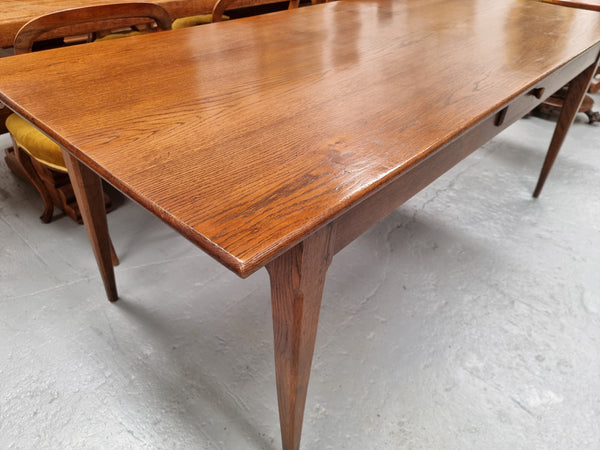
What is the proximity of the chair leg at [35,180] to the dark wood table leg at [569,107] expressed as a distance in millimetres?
1910

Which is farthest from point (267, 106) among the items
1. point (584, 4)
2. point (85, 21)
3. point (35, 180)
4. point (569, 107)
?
point (584, 4)

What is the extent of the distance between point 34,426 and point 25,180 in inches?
46.8

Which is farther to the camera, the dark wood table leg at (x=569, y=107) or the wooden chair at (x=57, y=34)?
the dark wood table leg at (x=569, y=107)

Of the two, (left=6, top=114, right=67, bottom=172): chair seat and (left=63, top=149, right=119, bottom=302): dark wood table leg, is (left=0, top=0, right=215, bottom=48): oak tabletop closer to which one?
(left=6, top=114, right=67, bottom=172): chair seat

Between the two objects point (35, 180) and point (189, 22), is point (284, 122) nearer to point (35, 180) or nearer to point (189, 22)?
point (35, 180)

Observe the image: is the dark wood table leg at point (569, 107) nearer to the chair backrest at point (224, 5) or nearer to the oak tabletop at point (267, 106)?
the oak tabletop at point (267, 106)

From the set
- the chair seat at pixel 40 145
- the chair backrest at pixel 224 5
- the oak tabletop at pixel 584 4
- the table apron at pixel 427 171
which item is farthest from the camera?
the oak tabletop at pixel 584 4

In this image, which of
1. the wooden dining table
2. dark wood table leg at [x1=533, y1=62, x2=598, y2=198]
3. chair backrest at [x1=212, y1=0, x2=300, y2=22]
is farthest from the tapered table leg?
dark wood table leg at [x1=533, y1=62, x2=598, y2=198]

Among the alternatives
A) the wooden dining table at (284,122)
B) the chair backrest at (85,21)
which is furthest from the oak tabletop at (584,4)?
the chair backrest at (85,21)

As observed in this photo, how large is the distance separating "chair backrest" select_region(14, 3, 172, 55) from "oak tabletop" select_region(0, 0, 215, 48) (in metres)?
0.19

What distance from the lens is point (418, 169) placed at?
2.61ft

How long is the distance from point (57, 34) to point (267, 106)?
29.6 inches

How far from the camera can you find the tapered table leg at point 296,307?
599mm

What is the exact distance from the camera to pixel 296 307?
2.11 feet
